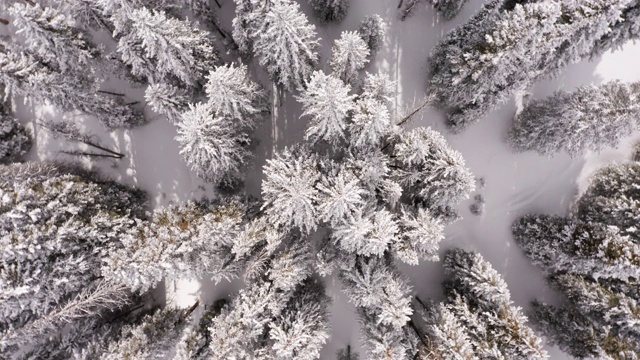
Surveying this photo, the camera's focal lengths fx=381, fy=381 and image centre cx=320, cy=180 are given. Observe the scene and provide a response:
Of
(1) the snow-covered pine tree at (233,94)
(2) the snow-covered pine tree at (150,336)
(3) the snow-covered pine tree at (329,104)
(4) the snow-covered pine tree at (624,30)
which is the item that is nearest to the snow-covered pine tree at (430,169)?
(3) the snow-covered pine tree at (329,104)

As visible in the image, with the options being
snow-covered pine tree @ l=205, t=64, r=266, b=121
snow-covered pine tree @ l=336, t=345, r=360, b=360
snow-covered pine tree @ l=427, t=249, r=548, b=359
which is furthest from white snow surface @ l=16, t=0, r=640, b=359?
snow-covered pine tree @ l=205, t=64, r=266, b=121

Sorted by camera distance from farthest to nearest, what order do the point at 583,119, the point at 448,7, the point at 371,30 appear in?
the point at 448,7, the point at 371,30, the point at 583,119

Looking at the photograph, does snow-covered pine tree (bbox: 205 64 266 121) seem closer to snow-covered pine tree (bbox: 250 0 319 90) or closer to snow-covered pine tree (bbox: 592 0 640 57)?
snow-covered pine tree (bbox: 250 0 319 90)

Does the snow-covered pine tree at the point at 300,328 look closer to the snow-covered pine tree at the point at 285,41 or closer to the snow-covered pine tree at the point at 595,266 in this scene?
the snow-covered pine tree at the point at 285,41

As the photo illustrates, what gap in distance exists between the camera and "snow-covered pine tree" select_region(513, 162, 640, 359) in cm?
1631

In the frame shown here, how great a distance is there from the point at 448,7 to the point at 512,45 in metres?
5.70

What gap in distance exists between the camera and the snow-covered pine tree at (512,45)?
1487 centimetres

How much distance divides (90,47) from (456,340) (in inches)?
797

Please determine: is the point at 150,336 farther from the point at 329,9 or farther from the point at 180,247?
the point at 329,9

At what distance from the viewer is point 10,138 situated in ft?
66.2

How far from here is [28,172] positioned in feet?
56.0

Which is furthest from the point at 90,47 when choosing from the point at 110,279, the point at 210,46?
the point at 110,279

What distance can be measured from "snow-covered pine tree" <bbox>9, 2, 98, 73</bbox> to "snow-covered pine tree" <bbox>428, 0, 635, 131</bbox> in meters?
16.0

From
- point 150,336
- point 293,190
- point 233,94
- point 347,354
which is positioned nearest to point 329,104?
point 293,190
